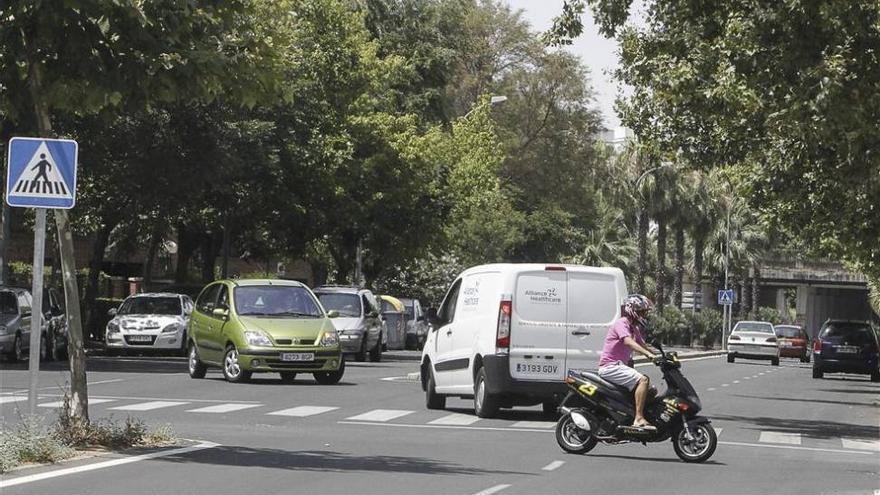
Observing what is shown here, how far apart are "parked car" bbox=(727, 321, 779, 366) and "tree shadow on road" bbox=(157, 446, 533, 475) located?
44288 mm

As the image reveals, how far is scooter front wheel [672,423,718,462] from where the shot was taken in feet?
56.4

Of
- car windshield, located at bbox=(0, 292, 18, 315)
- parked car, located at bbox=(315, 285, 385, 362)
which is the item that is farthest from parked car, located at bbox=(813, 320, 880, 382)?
car windshield, located at bbox=(0, 292, 18, 315)

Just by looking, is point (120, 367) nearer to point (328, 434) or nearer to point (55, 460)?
point (328, 434)

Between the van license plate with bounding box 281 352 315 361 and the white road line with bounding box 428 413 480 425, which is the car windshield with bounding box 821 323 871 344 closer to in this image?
the van license plate with bounding box 281 352 315 361

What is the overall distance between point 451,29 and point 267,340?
4396cm

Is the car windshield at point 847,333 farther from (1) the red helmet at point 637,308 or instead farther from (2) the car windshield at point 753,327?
(1) the red helmet at point 637,308

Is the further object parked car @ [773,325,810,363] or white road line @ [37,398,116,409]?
parked car @ [773,325,810,363]

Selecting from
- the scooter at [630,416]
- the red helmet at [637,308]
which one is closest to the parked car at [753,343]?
the scooter at [630,416]

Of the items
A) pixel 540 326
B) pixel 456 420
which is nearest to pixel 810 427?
pixel 540 326

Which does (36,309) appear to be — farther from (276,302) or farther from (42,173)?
(276,302)

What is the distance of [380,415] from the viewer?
22562 mm

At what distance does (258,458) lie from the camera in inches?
616

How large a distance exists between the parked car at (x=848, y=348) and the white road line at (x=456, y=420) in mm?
26068

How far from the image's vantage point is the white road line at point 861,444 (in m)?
21.1
